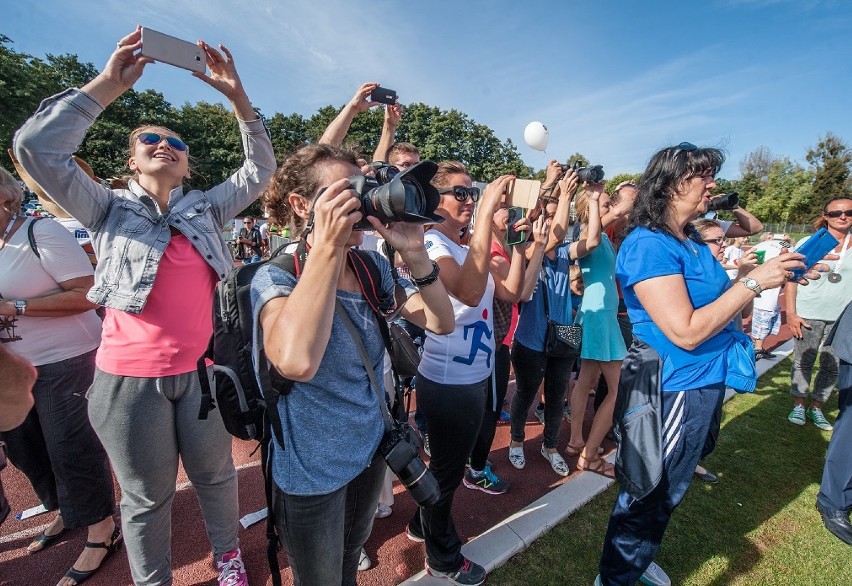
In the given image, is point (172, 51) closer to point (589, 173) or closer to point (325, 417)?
point (325, 417)

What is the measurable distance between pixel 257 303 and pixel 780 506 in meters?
3.86

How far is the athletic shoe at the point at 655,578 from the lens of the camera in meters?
2.26

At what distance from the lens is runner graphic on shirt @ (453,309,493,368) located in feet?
6.72

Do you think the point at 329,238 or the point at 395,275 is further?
the point at 395,275

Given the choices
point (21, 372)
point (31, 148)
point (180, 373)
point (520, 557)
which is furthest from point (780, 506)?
point (31, 148)

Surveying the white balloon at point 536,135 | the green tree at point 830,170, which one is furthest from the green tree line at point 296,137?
the white balloon at point 536,135

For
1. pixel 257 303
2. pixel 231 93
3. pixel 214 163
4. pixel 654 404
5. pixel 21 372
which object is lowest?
pixel 654 404

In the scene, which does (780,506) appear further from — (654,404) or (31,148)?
(31,148)

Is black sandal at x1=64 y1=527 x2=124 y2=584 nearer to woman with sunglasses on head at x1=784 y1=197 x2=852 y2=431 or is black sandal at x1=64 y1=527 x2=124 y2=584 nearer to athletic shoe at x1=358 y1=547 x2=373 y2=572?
athletic shoe at x1=358 y1=547 x2=373 y2=572

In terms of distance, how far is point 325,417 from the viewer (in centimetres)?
129

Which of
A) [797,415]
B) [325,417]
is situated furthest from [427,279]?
[797,415]

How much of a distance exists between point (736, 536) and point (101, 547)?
12.6 feet

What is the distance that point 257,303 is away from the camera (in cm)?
119

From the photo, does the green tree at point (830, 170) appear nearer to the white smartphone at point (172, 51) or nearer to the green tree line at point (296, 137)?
the green tree line at point (296, 137)
